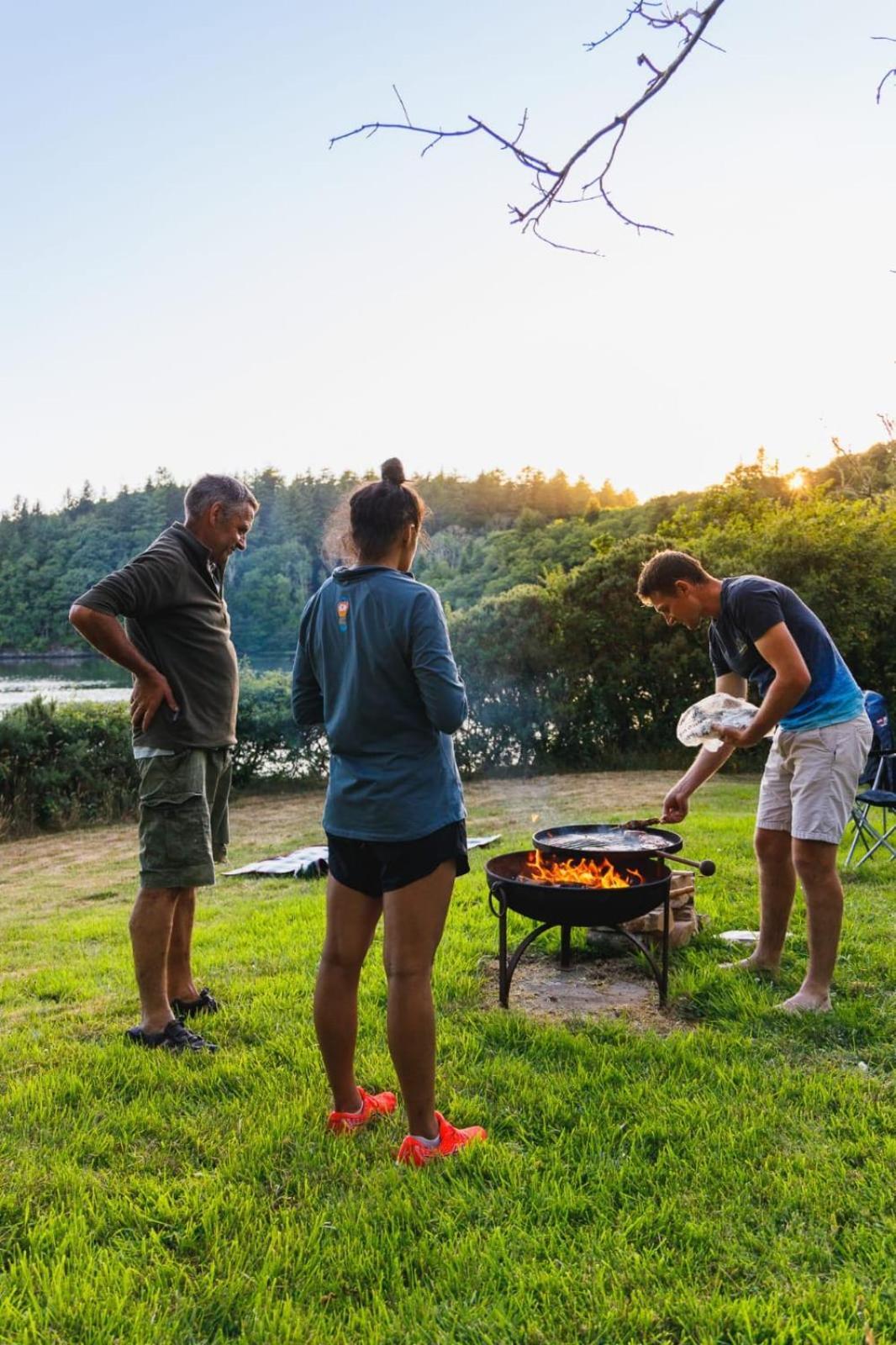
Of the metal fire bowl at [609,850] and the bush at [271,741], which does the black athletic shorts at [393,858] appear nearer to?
the metal fire bowl at [609,850]

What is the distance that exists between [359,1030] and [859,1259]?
5.96ft

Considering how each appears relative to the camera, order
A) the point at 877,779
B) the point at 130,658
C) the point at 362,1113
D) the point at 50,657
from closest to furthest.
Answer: the point at 362,1113 < the point at 130,658 < the point at 877,779 < the point at 50,657

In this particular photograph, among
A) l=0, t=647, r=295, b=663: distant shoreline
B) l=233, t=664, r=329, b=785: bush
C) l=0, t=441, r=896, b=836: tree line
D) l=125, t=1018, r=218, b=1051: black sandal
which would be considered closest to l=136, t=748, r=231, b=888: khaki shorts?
l=125, t=1018, r=218, b=1051: black sandal

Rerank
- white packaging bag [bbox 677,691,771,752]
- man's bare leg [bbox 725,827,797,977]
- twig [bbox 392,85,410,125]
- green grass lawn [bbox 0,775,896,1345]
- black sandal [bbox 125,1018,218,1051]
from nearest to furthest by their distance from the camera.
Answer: green grass lawn [bbox 0,775,896,1345] → twig [bbox 392,85,410,125] → black sandal [bbox 125,1018,218,1051] → white packaging bag [bbox 677,691,771,752] → man's bare leg [bbox 725,827,797,977]

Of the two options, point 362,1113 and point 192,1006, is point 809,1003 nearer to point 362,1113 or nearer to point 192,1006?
point 362,1113

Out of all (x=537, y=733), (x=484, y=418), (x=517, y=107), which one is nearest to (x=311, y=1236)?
(x=517, y=107)

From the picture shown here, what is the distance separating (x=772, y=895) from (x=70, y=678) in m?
25.1

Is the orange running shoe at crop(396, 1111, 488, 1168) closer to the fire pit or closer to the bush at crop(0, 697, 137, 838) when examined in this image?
the fire pit

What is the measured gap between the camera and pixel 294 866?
22.6ft

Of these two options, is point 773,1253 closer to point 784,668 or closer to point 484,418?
point 784,668

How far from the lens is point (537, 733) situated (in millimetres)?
11617

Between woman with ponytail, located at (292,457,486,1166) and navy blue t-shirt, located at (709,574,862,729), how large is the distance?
1571 millimetres

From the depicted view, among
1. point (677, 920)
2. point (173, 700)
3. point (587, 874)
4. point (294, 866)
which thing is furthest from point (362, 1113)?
point (294, 866)

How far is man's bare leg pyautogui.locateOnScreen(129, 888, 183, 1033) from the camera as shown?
123 inches
